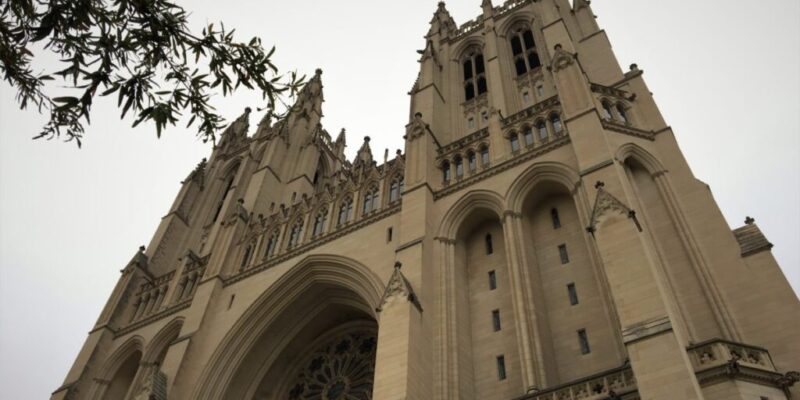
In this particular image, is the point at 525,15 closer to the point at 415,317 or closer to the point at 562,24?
the point at 562,24

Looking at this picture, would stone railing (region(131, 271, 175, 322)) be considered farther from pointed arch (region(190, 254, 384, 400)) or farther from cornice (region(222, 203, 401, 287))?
pointed arch (region(190, 254, 384, 400))

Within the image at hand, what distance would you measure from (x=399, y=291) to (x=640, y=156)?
24.1 feet

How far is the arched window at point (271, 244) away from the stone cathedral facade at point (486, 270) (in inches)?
4.4

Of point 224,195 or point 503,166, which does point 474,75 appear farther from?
point 224,195

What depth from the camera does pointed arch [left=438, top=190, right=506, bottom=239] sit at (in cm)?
1714

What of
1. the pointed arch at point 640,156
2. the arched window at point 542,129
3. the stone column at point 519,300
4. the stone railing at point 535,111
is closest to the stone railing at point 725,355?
the stone column at point 519,300

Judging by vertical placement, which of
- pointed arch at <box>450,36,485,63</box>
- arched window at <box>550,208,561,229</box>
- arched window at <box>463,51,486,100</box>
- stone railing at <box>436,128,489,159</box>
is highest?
pointed arch at <box>450,36,485,63</box>

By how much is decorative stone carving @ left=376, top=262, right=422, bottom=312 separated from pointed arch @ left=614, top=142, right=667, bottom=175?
6.29 metres

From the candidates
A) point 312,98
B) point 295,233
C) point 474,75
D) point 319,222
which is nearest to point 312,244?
point 319,222

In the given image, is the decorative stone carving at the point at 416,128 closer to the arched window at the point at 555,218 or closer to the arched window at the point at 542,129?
the arched window at the point at 542,129

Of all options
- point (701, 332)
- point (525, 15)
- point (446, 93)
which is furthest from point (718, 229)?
point (525, 15)

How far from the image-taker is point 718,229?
13.4m

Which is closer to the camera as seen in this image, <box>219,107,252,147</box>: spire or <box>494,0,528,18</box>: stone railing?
<box>494,0,528,18</box>: stone railing

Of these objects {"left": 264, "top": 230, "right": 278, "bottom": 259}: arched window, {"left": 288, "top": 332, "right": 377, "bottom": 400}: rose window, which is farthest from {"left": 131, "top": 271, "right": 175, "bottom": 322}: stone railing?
{"left": 288, "top": 332, "right": 377, "bottom": 400}: rose window
